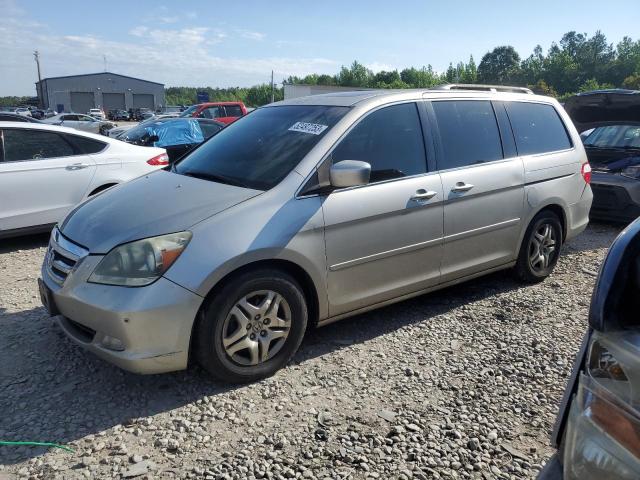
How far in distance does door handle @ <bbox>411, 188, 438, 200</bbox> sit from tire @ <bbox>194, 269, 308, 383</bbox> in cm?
112

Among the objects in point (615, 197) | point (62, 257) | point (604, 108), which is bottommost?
point (615, 197)

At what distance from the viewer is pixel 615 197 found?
283 inches

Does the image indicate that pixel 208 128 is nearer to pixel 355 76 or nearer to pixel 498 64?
pixel 355 76

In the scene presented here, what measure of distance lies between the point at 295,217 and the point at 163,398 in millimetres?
1318

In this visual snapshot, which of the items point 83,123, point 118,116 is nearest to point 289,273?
point 83,123

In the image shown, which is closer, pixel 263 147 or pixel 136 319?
pixel 136 319

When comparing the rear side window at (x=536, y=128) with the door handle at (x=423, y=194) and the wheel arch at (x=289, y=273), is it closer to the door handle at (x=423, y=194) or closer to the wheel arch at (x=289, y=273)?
the door handle at (x=423, y=194)

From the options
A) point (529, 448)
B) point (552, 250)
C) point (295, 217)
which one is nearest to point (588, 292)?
point (552, 250)

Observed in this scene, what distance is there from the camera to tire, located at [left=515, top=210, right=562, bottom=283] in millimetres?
4762

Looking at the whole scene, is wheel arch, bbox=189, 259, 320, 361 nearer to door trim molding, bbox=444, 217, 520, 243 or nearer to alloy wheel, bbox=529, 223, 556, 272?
door trim molding, bbox=444, 217, 520, 243

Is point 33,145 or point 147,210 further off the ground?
point 33,145

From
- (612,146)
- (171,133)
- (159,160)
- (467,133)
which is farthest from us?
(171,133)

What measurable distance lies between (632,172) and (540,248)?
3.29 m

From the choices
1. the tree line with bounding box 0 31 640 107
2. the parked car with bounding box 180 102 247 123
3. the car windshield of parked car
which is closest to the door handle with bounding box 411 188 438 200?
the car windshield of parked car
